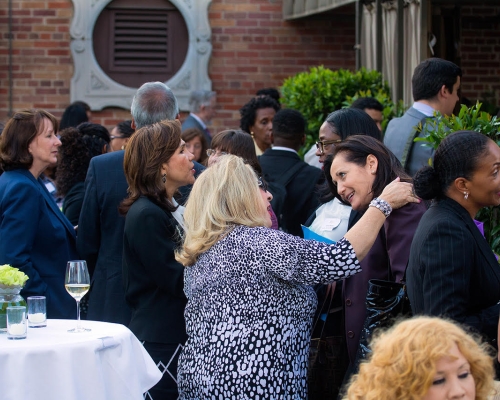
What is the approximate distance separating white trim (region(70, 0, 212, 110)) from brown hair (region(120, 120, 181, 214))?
6054 millimetres

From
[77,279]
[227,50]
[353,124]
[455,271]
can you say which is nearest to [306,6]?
[227,50]

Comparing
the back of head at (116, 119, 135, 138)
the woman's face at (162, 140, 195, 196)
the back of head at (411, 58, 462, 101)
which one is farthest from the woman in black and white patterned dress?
the back of head at (116, 119, 135, 138)

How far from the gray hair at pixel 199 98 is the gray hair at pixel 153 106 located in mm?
4323

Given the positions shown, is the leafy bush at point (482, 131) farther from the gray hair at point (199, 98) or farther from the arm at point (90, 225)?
the gray hair at point (199, 98)

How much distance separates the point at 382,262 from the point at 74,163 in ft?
9.37

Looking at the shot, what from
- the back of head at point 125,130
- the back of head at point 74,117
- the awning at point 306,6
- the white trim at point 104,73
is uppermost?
the awning at point 306,6

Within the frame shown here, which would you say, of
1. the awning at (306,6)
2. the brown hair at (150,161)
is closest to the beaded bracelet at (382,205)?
the brown hair at (150,161)

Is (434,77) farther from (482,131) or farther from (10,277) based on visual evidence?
(10,277)

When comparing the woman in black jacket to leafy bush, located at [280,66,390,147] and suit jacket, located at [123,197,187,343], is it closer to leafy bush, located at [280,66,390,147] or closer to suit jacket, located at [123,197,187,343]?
suit jacket, located at [123,197,187,343]

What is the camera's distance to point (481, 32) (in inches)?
399

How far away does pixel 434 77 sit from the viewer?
18.4 ft

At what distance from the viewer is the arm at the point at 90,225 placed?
4734 millimetres

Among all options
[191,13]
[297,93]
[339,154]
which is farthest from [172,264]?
[191,13]

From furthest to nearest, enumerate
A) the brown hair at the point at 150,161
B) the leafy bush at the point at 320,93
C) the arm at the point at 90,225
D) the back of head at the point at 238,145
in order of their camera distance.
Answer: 1. the leafy bush at the point at 320,93
2. the back of head at the point at 238,145
3. the arm at the point at 90,225
4. the brown hair at the point at 150,161
